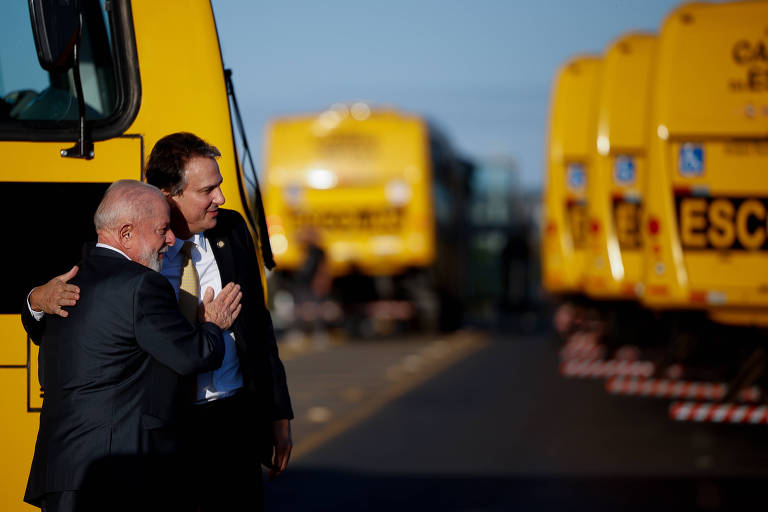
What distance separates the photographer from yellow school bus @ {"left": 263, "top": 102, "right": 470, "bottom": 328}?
23.8 meters

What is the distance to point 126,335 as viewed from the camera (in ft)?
13.0

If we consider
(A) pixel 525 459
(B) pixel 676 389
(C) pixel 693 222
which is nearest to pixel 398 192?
(B) pixel 676 389

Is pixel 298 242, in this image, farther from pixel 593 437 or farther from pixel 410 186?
pixel 593 437

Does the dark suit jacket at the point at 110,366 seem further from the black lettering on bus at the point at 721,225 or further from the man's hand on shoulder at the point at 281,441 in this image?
A: the black lettering on bus at the point at 721,225

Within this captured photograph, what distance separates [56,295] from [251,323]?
0.63 m

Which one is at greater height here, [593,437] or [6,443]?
[6,443]

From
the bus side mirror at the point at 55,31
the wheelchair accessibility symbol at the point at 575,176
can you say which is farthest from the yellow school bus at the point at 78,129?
the wheelchair accessibility symbol at the point at 575,176

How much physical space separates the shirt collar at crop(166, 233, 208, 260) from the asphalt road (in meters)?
4.23

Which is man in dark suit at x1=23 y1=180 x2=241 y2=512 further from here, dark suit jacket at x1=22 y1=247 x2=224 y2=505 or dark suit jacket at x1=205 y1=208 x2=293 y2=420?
dark suit jacket at x1=205 y1=208 x2=293 y2=420

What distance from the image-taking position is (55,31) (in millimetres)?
4203

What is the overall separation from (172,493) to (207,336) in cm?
48

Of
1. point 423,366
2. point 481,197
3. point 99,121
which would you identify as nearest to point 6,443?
point 99,121

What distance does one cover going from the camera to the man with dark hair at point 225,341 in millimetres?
4301

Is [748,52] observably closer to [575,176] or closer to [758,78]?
[758,78]
